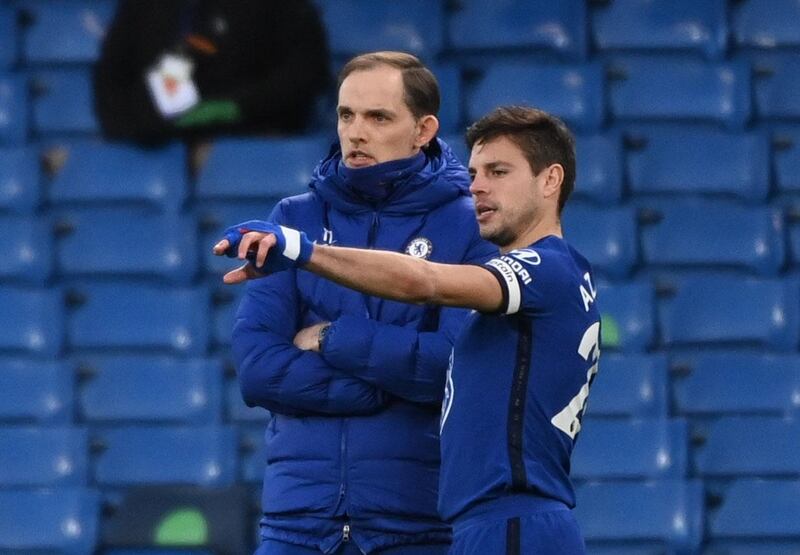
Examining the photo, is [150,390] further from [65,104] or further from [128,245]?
[65,104]

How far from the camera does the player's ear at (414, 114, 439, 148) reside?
3455mm

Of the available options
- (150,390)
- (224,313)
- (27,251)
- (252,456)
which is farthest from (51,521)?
(27,251)

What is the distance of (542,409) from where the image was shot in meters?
3.11

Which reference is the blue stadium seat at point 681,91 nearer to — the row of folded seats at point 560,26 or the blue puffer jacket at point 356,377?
the row of folded seats at point 560,26

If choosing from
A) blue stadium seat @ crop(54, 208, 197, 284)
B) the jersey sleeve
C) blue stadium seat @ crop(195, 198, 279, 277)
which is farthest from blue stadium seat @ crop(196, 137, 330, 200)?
the jersey sleeve

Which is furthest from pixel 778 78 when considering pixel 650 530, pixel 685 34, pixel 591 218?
pixel 650 530

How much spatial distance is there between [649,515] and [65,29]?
2790mm

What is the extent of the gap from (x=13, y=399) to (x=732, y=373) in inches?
96.4

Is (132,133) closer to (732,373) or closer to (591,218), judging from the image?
(591,218)

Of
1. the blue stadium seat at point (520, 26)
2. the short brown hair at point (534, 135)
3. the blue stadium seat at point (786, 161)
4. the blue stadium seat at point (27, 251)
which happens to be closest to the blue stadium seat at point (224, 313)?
the blue stadium seat at point (27, 251)

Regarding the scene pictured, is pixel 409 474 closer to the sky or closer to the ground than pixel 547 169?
closer to the ground

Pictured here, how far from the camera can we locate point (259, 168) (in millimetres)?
5914

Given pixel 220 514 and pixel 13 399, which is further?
pixel 13 399

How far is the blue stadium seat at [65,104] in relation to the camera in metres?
6.25
